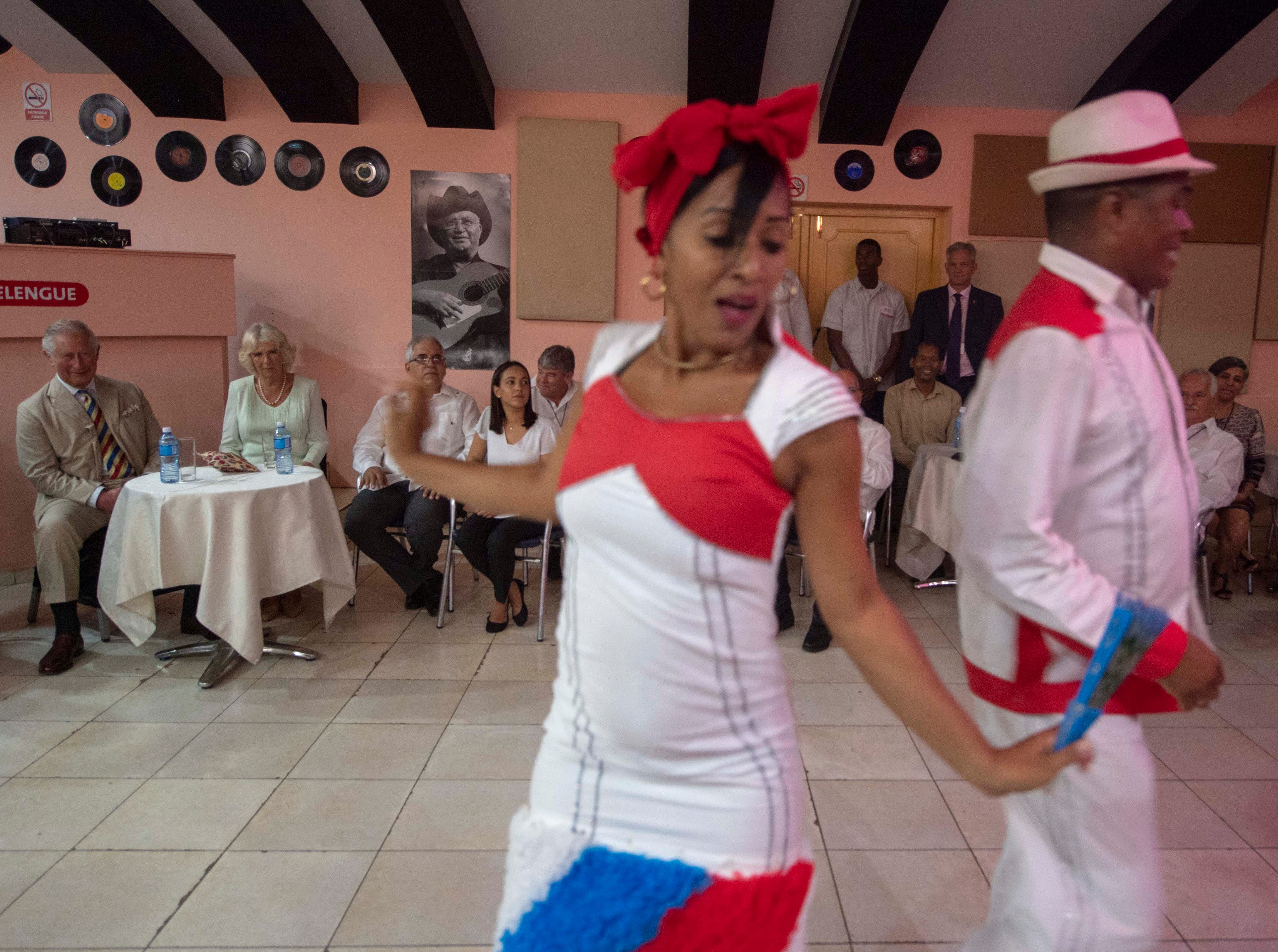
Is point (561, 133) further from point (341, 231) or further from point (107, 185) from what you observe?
point (107, 185)

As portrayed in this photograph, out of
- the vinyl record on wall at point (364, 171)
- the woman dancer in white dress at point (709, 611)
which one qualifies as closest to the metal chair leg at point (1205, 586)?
the woman dancer in white dress at point (709, 611)

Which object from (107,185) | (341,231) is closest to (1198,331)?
(341,231)

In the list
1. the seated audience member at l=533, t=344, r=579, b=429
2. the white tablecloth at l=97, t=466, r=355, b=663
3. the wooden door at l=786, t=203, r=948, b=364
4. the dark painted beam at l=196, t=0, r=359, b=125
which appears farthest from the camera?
the wooden door at l=786, t=203, r=948, b=364

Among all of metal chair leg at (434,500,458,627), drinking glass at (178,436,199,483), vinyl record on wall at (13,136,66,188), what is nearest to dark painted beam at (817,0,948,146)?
metal chair leg at (434,500,458,627)

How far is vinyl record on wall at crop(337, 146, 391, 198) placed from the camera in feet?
21.6

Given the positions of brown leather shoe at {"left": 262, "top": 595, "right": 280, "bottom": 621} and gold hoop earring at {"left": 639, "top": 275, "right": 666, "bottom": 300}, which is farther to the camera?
brown leather shoe at {"left": 262, "top": 595, "right": 280, "bottom": 621}

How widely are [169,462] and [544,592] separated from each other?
5.16 ft

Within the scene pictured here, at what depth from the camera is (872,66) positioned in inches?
225

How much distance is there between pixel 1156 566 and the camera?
1.16 metres

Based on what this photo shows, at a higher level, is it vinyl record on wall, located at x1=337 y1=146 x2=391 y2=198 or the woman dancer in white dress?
vinyl record on wall, located at x1=337 y1=146 x2=391 y2=198

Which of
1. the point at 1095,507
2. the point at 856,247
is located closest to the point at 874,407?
the point at 856,247

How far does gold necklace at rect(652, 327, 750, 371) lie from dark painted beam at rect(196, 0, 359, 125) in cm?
544

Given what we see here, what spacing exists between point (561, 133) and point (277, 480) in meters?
3.88

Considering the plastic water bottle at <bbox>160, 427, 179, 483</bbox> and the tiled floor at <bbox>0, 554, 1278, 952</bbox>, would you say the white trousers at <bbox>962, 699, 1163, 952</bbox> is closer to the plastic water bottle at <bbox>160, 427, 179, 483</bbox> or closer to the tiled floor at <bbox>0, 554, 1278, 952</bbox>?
the tiled floor at <bbox>0, 554, 1278, 952</bbox>
